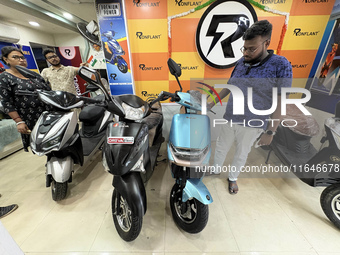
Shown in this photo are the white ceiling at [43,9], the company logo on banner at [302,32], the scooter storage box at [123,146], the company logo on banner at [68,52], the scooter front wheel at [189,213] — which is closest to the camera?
the scooter storage box at [123,146]

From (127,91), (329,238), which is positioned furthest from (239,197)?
(127,91)

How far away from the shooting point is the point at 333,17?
1814 millimetres

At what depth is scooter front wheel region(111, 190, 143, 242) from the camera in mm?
986

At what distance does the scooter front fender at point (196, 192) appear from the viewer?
922mm

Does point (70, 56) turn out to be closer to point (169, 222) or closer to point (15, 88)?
point (15, 88)

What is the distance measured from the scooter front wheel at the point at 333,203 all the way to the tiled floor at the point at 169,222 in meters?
0.09

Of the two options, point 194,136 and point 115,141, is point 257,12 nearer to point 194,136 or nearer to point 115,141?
point 194,136

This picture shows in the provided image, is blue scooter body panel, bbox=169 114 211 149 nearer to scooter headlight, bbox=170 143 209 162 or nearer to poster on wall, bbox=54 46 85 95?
scooter headlight, bbox=170 143 209 162

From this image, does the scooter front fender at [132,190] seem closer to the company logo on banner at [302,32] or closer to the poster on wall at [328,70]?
the poster on wall at [328,70]

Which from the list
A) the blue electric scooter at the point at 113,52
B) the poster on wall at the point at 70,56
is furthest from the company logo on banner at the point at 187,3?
the poster on wall at the point at 70,56

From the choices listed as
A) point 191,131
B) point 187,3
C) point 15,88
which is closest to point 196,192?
point 191,131

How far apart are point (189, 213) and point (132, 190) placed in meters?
0.56

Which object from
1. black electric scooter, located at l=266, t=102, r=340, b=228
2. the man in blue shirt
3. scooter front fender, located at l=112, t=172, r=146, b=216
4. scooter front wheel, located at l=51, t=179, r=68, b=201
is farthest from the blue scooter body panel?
scooter front wheel, located at l=51, t=179, r=68, b=201

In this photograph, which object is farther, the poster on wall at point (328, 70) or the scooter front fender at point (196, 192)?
the poster on wall at point (328, 70)
